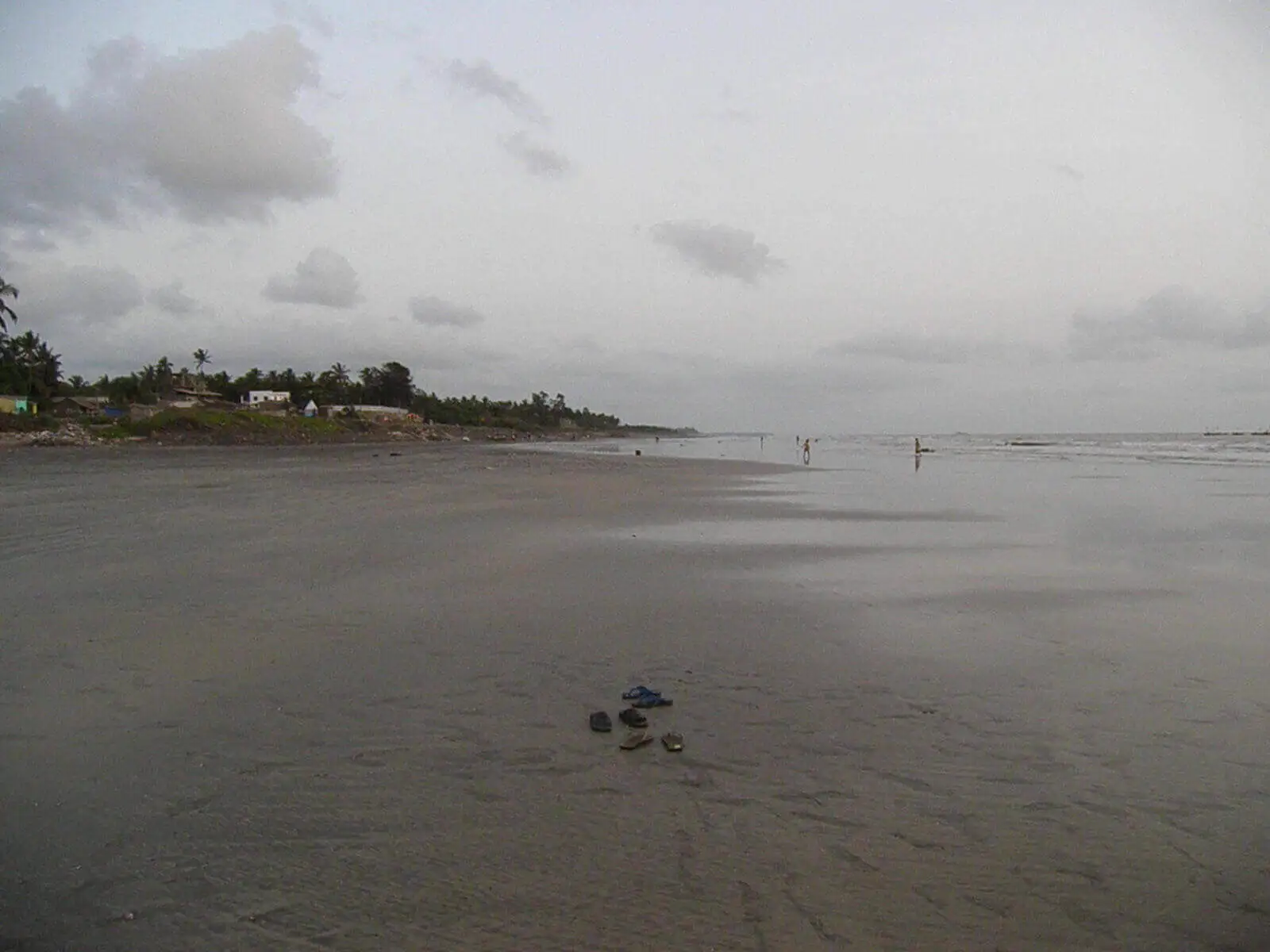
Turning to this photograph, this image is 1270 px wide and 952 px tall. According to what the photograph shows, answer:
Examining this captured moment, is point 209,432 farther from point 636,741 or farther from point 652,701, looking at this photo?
point 636,741

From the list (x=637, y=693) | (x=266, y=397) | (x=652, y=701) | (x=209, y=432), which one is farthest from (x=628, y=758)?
(x=266, y=397)

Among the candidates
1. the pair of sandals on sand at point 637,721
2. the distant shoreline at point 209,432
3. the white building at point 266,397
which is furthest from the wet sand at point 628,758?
the white building at point 266,397

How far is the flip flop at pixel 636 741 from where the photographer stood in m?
5.61

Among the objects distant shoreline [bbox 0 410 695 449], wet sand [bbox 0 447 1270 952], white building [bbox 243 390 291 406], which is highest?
white building [bbox 243 390 291 406]

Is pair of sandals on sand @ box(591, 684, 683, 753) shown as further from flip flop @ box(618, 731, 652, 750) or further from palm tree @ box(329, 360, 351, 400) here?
palm tree @ box(329, 360, 351, 400)

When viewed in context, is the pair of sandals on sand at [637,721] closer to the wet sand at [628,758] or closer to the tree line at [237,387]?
the wet sand at [628,758]

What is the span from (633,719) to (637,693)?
0.58 m

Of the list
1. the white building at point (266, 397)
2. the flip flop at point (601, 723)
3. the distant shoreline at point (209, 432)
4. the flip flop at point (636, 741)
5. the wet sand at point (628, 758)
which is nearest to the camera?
the wet sand at point (628, 758)

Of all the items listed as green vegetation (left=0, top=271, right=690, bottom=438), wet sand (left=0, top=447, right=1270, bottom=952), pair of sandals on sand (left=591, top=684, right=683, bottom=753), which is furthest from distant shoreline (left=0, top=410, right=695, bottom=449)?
pair of sandals on sand (left=591, top=684, right=683, bottom=753)

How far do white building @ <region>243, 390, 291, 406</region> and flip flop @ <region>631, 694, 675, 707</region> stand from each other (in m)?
111

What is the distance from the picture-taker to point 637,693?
661 centimetres

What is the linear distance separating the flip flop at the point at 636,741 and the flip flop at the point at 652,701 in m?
0.68

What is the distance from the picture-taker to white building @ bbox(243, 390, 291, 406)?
105875 mm

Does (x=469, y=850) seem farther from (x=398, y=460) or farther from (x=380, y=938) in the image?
(x=398, y=460)
